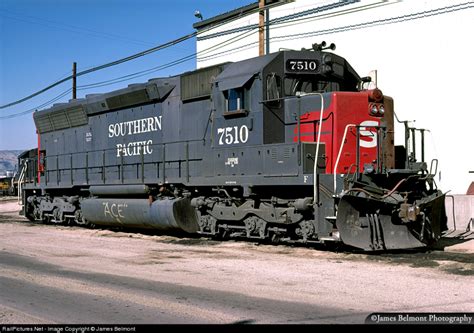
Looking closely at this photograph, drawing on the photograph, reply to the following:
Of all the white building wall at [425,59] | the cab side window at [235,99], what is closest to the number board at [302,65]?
the cab side window at [235,99]

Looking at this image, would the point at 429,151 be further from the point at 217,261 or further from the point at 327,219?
the point at 217,261

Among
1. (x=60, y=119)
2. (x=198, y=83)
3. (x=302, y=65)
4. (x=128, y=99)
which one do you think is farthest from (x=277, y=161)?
(x=60, y=119)

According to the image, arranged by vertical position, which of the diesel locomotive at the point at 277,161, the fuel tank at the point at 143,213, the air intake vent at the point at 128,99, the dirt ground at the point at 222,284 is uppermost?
the air intake vent at the point at 128,99

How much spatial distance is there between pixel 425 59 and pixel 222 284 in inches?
475

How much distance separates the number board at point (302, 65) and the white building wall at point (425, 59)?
6.40m

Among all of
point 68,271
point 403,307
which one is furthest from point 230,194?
point 403,307

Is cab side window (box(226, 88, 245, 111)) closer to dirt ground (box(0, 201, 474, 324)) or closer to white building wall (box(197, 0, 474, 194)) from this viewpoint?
dirt ground (box(0, 201, 474, 324))

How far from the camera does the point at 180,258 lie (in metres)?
11.7

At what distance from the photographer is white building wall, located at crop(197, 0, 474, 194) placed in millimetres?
17188

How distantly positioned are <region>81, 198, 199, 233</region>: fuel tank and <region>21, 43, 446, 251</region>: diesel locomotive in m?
0.04

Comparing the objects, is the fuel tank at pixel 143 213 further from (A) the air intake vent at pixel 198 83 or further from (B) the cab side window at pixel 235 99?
(B) the cab side window at pixel 235 99

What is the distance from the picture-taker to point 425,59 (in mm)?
18016

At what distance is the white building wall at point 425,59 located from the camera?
56.4 ft
